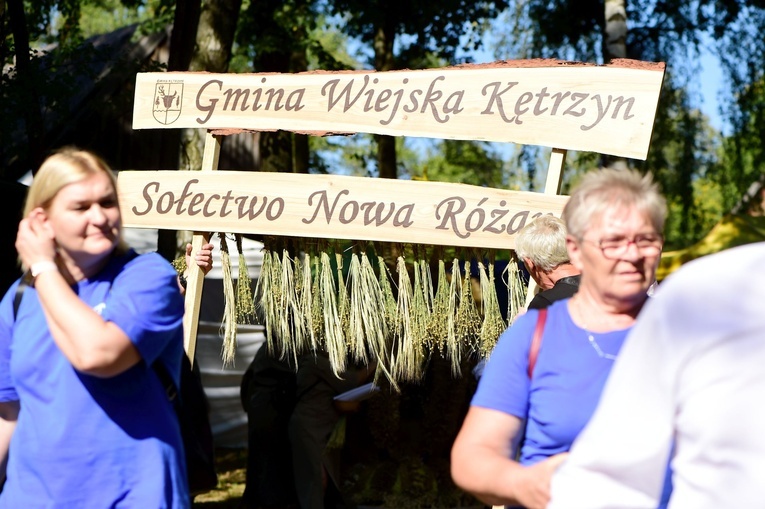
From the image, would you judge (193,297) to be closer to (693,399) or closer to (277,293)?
(277,293)

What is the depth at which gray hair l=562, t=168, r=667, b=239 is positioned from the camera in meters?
1.99

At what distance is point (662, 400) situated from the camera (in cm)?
142

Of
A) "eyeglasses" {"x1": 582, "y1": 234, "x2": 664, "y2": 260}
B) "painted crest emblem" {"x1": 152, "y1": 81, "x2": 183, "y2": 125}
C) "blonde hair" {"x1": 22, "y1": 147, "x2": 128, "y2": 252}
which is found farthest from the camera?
"painted crest emblem" {"x1": 152, "y1": 81, "x2": 183, "y2": 125}

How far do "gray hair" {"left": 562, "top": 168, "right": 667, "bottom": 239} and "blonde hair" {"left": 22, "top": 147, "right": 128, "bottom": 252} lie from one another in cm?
108

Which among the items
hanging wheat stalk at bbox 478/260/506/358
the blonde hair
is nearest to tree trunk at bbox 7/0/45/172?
hanging wheat stalk at bbox 478/260/506/358

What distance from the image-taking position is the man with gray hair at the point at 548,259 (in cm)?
326

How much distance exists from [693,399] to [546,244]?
1.95 m

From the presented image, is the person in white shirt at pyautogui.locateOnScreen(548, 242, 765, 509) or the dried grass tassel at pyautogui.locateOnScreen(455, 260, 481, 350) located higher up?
the person in white shirt at pyautogui.locateOnScreen(548, 242, 765, 509)

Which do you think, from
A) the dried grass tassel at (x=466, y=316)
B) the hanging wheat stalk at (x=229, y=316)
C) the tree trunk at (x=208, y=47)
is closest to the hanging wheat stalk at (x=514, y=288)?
the dried grass tassel at (x=466, y=316)

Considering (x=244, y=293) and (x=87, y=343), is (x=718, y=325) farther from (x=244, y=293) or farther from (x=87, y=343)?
(x=244, y=293)

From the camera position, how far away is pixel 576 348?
199cm

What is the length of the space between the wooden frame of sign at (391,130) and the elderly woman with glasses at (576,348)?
1.89m

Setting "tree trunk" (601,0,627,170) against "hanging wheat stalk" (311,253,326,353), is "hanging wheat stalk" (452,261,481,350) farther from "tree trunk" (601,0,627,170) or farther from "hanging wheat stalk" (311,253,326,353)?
"tree trunk" (601,0,627,170)

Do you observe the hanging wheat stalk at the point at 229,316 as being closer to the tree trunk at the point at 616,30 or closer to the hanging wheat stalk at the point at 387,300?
the hanging wheat stalk at the point at 387,300
